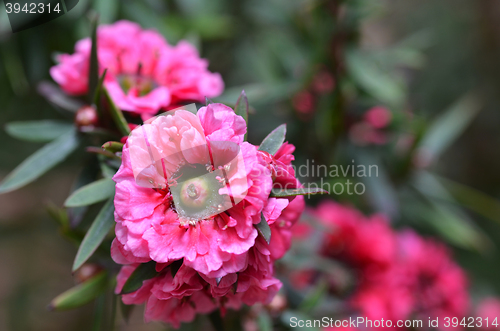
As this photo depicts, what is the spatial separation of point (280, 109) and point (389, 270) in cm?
62

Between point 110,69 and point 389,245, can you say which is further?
point 389,245

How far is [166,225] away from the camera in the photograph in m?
0.46

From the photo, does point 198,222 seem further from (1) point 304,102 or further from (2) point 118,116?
(1) point 304,102

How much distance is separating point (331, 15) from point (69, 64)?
802 mm

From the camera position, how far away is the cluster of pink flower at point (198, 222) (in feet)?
1.45

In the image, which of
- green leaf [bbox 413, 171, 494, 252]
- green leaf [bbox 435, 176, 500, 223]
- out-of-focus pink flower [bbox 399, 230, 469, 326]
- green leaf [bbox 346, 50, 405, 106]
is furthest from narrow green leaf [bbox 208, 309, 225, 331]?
green leaf [bbox 435, 176, 500, 223]

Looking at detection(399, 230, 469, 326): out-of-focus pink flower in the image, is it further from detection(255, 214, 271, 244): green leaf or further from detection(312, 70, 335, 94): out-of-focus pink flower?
detection(255, 214, 271, 244): green leaf

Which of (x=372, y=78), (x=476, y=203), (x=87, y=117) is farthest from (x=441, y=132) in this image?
(x=87, y=117)

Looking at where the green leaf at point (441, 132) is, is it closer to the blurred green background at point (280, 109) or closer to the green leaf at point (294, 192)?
the blurred green background at point (280, 109)

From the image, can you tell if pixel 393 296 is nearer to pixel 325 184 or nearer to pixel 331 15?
pixel 325 184

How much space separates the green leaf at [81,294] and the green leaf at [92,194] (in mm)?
219

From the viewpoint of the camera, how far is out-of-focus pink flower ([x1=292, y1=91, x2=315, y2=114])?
47.1 inches

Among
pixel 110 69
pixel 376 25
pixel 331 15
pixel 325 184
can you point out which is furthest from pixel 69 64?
pixel 376 25

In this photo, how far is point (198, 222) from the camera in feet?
1.55
